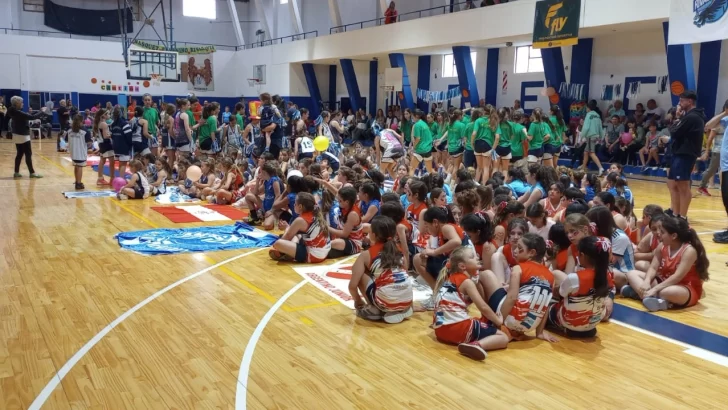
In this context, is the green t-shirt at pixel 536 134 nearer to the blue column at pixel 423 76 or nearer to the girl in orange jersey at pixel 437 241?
the girl in orange jersey at pixel 437 241

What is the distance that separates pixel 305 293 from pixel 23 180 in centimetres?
985

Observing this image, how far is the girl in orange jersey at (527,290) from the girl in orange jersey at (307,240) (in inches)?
105

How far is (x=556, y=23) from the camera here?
51.8 feet

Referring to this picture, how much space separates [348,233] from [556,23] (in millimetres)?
11060

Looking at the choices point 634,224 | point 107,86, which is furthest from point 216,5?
point 634,224

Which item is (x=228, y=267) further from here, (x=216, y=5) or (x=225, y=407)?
(x=216, y=5)

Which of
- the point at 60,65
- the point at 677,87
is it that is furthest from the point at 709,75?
the point at 60,65

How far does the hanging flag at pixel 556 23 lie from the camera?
50.4 feet

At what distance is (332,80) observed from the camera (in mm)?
29500

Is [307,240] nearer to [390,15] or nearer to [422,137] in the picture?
[422,137]

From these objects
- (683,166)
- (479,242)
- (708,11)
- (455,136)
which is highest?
(708,11)

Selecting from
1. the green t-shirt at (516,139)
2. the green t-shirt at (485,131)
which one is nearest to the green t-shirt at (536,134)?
the green t-shirt at (516,139)

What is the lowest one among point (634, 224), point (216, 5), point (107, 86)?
point (634, 224)

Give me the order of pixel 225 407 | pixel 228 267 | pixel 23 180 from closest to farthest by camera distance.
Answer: pixel 225 407, pixel 228 267, pixel 23 180
